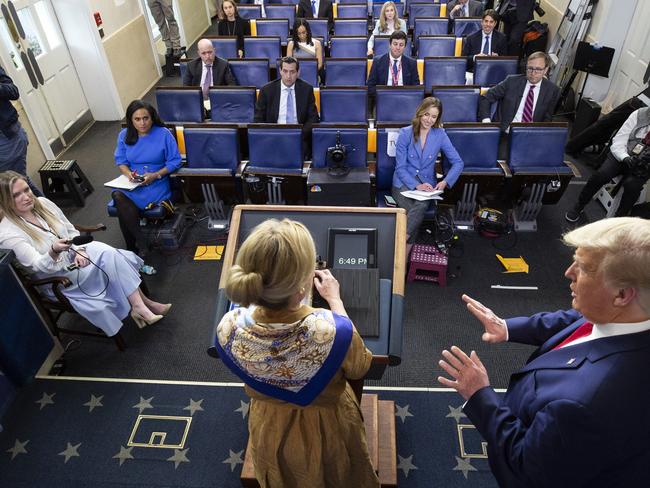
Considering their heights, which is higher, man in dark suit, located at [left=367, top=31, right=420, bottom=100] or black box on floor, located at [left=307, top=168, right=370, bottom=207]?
man in dark suit, located at [left=367, top=31, right=420, bottom=100]

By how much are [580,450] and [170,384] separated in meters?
2.56

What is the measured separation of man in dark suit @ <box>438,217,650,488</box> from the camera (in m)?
1.16

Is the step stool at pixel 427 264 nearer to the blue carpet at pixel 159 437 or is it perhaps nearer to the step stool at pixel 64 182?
the blue carpet at pixel 159 437

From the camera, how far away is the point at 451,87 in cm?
481

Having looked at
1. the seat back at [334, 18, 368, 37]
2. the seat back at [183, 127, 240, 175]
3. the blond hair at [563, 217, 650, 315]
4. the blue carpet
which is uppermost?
the blond hair at [563, 217, 650, 315]

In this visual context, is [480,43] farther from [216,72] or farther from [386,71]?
[216,72]

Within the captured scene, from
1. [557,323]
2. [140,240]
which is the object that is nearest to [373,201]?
[140,240]

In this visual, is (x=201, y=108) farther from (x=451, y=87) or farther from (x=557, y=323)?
(x=557, y=323)

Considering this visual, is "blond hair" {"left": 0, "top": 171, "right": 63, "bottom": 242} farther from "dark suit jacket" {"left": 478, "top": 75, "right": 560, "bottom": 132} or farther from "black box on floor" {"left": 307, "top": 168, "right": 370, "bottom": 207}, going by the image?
"dark suit jacket" {"left": 478, "top": 75, "right": 560, "bottom": 132}

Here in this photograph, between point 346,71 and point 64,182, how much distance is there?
3.55 m

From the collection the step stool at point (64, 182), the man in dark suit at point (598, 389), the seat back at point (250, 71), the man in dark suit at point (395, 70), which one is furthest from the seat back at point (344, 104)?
the man in dark suit at point (598, 389)

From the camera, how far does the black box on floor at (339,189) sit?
12.5 ft

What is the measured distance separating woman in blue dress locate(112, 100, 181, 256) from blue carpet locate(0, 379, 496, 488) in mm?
1417

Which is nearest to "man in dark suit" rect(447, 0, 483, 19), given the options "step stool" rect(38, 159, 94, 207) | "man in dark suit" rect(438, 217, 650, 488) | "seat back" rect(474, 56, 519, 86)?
"seat back" rect(474, 56, 519, 86)
